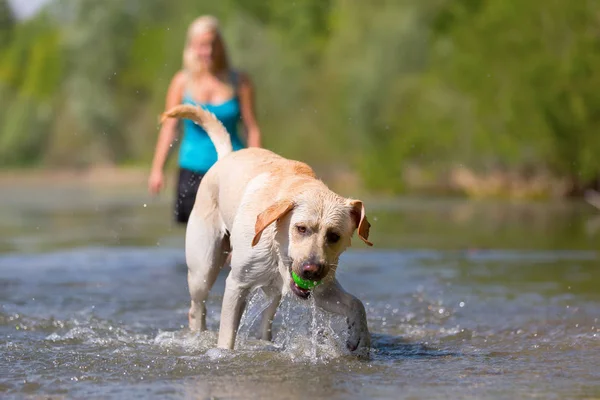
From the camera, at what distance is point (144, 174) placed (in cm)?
4238

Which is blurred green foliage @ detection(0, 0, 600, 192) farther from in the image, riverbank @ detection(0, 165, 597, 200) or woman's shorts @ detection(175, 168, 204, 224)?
woman's shorts @ detection(175, 168, 204, 224)

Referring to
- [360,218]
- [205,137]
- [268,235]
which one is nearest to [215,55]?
[205,137]

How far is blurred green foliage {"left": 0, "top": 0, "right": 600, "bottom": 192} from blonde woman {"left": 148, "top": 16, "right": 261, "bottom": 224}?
1941 centimetres

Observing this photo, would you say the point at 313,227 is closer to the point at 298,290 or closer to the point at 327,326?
the point at 298,290

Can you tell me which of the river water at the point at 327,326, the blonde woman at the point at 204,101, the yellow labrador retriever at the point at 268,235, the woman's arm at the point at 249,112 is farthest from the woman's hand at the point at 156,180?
the yellow labrador retriever at the point at 268,235

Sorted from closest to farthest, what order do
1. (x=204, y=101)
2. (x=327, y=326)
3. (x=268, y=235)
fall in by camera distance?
(x=268, y=235) < (x=327, y=326) < (x=204, y=101)

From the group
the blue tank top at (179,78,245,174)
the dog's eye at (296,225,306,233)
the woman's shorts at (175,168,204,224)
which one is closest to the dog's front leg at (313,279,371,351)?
the dog's eye at (296,225,306,233)

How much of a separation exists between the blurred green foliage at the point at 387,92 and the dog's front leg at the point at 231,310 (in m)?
21.9

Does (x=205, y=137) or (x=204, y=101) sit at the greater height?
(x=204, y=101)

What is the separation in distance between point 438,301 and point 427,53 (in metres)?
28.1

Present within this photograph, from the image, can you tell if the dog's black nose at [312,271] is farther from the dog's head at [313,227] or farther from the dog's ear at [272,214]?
the dog's ear at [272,214]

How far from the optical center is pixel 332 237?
548cm

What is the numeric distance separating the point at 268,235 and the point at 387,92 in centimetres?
2934

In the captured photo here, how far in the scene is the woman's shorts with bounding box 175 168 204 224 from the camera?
348 inches
